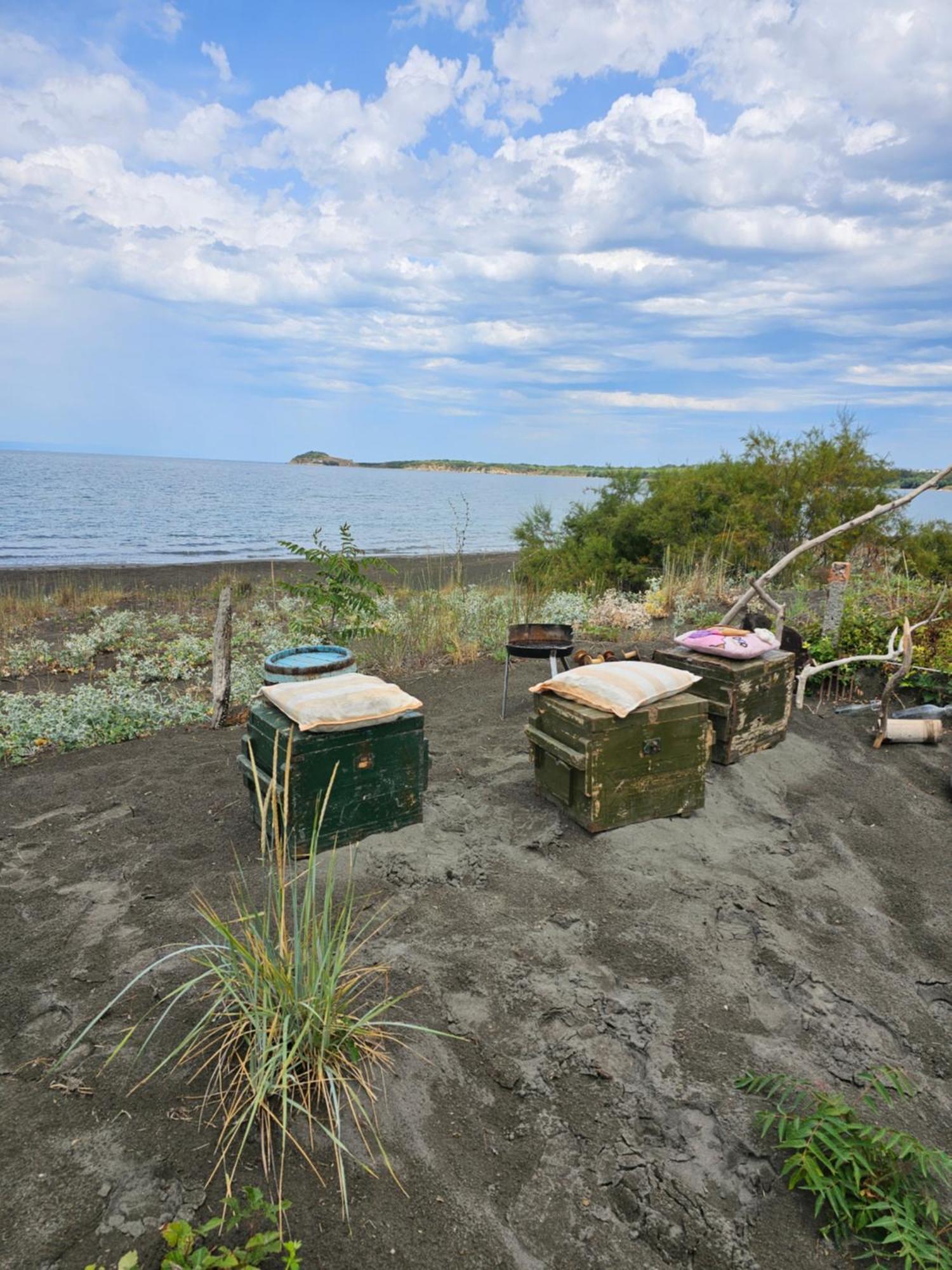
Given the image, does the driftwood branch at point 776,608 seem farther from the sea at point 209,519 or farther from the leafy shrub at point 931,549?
the leafy shrub at point 931,549

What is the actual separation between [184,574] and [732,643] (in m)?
20.0

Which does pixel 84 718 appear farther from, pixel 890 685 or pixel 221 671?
pixel 890 685

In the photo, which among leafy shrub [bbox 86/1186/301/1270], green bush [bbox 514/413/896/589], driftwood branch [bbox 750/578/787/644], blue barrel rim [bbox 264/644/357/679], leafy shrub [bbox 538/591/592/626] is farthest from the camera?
green bush [bbox 514/413/896/589]

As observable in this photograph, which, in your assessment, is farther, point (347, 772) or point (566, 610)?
point (566, 610)

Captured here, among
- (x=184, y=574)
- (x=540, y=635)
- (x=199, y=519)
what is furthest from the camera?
(x=199, y=519)

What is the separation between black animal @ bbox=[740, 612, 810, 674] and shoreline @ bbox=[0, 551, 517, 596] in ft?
30.6

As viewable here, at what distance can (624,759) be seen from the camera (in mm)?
4234

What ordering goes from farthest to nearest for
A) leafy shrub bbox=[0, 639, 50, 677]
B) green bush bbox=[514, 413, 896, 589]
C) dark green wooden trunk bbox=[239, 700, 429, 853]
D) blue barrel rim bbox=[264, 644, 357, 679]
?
green bush bbox=[514, 413, 896, 589], leafy shrub bbox=[0, 639, 50, 677], blue barrel rim bbox=[264, 644, 357, 679], dark green wooden trunk bbox=[239, 700, 429, 853]

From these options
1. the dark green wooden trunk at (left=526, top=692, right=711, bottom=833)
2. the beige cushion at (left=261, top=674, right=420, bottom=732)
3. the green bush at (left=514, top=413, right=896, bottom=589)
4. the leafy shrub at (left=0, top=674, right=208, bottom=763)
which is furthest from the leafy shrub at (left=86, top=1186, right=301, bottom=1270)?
the green bush at (left=514, top=413, right=896, bottom=589)

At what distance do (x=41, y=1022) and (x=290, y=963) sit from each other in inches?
44.7

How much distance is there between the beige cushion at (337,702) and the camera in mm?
3842

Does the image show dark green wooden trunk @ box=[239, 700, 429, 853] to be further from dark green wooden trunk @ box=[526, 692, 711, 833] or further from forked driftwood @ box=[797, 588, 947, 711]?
forked driftwood @ box=[797, 588, 947, 711]

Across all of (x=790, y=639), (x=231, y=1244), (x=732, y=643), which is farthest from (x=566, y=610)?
(x=231, y=1244)

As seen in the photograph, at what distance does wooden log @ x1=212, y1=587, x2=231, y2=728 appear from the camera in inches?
257
